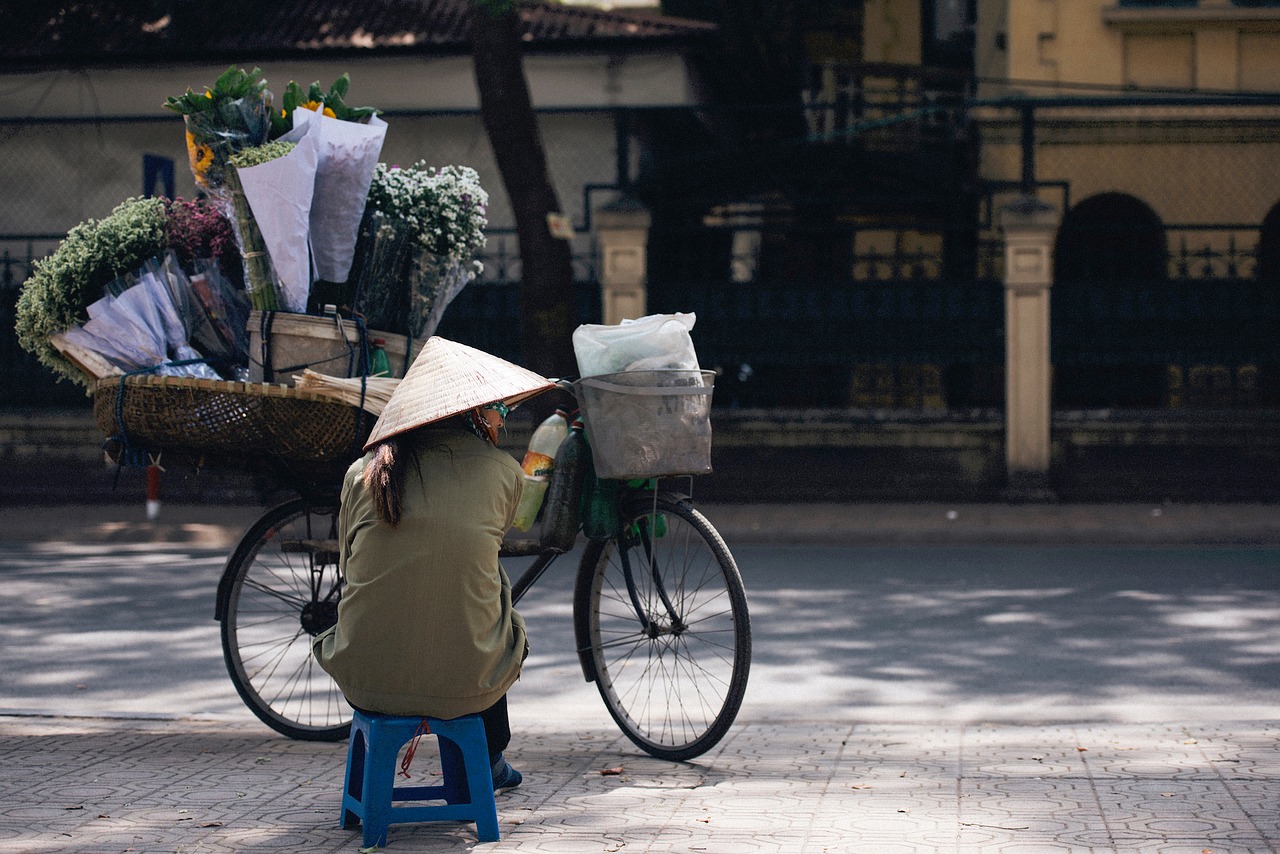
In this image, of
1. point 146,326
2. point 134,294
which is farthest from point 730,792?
point 134,294

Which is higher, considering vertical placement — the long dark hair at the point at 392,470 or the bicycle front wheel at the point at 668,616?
the long dark hair at the point at 392,470

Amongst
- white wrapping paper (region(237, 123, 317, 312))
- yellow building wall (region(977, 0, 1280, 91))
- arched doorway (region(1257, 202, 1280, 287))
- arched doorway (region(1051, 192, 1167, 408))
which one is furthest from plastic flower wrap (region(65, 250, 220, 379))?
yellow building wall (region(977, 0, 1280, 91))

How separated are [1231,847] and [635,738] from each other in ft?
6.84

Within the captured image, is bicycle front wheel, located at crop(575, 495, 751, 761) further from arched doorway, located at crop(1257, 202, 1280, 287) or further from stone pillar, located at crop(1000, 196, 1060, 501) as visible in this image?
arched doorway, located at crop(1257, 202, 1280, 287)

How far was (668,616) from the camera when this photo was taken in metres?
5.20

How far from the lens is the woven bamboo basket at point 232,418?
5.15m

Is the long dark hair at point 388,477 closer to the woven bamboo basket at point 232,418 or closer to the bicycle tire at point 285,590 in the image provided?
the woven bamboo basket at point 232,418

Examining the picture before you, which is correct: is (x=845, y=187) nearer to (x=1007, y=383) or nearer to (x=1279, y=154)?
(x=1007, y=383)

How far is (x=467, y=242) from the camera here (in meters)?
6.00

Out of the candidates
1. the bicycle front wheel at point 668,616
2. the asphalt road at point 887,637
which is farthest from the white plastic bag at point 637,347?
the asphalt road at point 887,637

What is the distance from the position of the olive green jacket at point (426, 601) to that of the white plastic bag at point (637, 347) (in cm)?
106

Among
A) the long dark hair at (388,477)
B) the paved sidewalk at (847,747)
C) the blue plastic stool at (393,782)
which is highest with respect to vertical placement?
the long dark hair at (388,477)

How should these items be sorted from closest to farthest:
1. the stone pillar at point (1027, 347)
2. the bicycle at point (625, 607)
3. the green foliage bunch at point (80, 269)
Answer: the bicycle at point (625, 607), the green foliage bunch at point (80, 269), the stone pillar at point (1027, 347)

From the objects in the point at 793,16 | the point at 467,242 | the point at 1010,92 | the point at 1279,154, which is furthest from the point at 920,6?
the point at 467,242
